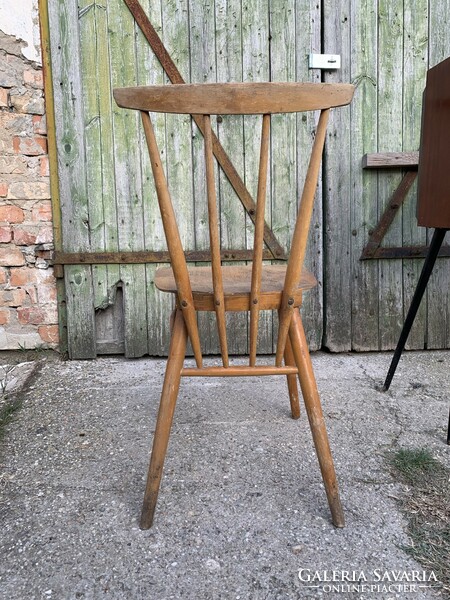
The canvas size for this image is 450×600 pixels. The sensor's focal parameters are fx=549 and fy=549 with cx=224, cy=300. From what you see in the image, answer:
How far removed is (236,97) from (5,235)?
70.8 inches

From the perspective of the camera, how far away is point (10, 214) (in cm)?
263

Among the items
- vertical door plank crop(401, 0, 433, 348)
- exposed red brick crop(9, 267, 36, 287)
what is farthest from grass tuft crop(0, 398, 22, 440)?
vertical door plank crop(401, 0, 433, 348)

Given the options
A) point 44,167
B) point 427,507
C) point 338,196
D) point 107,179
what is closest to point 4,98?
point 44,167

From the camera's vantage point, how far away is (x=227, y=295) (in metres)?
1.38

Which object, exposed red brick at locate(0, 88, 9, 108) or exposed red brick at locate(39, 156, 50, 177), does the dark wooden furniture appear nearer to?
exposed red brick at locate(39, 156, 50, 177)

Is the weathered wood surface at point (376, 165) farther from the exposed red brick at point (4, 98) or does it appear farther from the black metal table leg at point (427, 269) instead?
the exposed red brick at point (4, 98)

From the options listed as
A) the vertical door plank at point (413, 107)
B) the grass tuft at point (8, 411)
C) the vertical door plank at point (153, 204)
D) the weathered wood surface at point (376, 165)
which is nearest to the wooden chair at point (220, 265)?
the grass tuft at point (8, 411)

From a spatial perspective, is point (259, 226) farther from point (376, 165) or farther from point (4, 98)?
point (4, 98)

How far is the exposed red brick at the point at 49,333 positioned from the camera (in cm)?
274

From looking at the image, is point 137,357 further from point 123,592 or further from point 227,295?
point 123,592

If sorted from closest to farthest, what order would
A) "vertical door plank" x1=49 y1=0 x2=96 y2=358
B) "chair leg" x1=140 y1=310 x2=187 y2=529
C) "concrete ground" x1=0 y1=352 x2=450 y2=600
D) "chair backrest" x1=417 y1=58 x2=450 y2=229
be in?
1. "concrete ground" x1=0 y1=352 x2=450 y2=600
2. "chair leg" x1=140 y1=310 x2=187 y2=529
3. "chair backrest" x1=417 y1=58 x2=450 y2=229
4. "vertical door plank" x1=49 y1=0 x2=96 y2=358

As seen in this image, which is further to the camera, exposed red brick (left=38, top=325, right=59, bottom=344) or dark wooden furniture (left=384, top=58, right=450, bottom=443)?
exposed red brick (left=38, top=325, right=59, bottom=344)

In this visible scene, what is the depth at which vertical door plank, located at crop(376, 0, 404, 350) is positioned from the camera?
105 inches

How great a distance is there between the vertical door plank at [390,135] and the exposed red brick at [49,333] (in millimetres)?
1651
